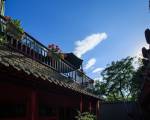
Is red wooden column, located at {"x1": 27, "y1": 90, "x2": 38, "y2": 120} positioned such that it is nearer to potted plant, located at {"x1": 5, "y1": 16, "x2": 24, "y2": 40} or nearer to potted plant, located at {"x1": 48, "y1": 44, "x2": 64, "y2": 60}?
potted plant, located at {"x1": 5, "y1": 16, "x2": 24, "y2": 40}

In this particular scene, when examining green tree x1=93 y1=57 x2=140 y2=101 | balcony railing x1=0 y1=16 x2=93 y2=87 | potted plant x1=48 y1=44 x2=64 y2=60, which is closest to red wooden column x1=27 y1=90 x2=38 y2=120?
balcony railing x1=0 y1=16 x2=93 y2=87

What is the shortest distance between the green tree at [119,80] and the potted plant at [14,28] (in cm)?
4499

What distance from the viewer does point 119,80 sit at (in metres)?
54.9

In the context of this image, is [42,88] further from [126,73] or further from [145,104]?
[126,73]

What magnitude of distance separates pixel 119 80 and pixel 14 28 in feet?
156

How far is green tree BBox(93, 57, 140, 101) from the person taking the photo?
176ft

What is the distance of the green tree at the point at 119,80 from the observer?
176ft

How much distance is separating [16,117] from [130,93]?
152 ft

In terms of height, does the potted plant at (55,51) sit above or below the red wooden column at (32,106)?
above

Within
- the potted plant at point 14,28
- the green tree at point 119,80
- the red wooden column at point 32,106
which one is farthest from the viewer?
the green tree at point 119,80

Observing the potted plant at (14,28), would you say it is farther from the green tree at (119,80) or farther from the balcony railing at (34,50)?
the green tree at (119,80)

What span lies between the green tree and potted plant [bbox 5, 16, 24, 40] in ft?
148

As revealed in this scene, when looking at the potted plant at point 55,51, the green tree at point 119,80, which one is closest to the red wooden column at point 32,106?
the potted plant at point 55,51

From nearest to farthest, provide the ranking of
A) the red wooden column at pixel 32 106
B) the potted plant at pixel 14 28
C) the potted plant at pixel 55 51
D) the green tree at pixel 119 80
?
the red wooden column at pixel 32 106, the potted plant at pixel 14 28, the potted plant at pixel 55 51, the green tree at pixel 119 80
